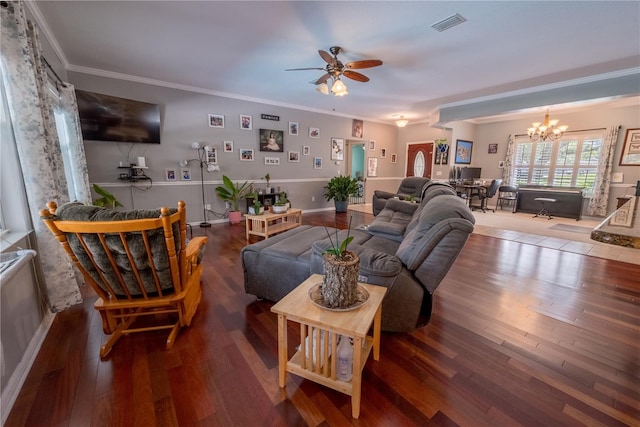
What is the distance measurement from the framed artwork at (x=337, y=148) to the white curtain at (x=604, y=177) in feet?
20.2

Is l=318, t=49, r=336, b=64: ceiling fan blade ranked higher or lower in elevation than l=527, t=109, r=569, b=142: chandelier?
higher

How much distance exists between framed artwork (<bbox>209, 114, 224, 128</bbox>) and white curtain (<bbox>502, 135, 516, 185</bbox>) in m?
7.75

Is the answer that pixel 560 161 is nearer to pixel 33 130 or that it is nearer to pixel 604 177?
pixel 604 177

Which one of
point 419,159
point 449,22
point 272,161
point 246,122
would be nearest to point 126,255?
point 449,22

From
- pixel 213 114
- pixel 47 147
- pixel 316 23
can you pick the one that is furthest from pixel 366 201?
pixel 47 147

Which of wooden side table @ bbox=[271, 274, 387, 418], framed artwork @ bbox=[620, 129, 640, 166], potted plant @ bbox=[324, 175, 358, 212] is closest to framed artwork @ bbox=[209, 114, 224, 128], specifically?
potted plant @ bbox=[324, 175, 358, 212]

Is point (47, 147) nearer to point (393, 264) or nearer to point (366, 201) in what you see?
point (393, 264)

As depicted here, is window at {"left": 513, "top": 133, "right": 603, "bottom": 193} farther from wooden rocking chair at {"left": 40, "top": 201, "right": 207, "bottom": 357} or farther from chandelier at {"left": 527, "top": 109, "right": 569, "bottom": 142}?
wooden rocking chair at {"left": 40, "top": 201, "right": 207, "bottom": 357}

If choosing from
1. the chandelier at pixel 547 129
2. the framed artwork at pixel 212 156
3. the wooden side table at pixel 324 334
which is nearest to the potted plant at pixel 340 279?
the wooden side table at pixel 324 334

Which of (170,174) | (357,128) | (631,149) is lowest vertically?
(170,174)

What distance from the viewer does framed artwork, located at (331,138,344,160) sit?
22.4 feet

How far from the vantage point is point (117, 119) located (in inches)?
155

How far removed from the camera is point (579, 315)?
208 cm

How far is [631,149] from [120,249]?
9271mm
